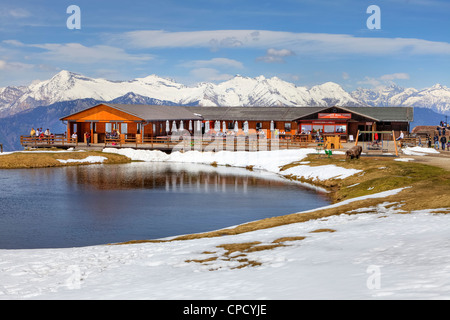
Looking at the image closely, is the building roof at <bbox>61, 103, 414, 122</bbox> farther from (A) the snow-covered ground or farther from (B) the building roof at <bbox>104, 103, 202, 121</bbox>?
(A) the snow-covered ground

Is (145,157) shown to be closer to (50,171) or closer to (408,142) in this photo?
(50,171)

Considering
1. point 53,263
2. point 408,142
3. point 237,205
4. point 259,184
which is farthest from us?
point 408,142

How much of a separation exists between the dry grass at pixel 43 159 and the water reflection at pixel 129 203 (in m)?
4.28

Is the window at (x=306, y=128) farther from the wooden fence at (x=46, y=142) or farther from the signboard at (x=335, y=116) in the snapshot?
the wooden fence at (x=46, y=142)

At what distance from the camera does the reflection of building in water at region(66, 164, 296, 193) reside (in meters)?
36.9

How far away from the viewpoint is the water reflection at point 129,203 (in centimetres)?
2142

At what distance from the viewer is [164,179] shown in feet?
137

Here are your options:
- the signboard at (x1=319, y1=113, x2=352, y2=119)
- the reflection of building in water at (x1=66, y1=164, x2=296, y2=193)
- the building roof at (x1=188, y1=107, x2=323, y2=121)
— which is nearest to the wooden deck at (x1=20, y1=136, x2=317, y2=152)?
the signboard at (x1=319, y1=113, x2=352, y2=119)

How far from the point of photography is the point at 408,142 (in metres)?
66.2

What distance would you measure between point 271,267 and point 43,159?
46.4 m

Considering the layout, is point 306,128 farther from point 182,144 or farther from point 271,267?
point 271,267

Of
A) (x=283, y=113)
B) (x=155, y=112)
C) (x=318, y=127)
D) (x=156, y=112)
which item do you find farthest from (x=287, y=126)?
(x=155, y=112)

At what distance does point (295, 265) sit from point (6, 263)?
8274 mm
